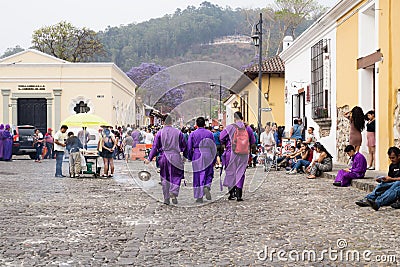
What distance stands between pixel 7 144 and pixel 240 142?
56.5 feet

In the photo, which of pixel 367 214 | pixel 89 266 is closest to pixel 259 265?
pixel 89 266

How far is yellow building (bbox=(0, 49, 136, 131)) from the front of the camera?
41.0 meters

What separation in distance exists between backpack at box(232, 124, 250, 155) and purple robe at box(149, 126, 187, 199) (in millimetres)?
1104

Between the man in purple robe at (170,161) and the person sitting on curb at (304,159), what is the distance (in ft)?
25.1

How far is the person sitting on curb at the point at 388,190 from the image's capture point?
384 inches

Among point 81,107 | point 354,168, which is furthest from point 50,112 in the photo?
point 354,168

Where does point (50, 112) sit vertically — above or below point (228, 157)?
above

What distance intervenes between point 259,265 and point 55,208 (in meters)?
5.39

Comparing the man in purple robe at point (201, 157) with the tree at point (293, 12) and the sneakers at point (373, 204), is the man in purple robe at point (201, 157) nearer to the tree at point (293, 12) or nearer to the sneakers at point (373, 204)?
the sneakers at point (373, 204)

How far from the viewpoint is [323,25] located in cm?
2197

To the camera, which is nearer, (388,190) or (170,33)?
(388,190)

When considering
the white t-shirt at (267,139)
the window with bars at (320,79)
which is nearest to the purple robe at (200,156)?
the white t-shirt at (267,139)

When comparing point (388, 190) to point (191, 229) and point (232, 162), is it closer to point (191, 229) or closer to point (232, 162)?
point (232, 162)

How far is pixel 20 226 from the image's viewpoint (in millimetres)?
8516
